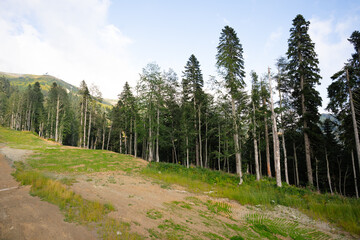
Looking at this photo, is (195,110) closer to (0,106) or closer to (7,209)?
(7,209)

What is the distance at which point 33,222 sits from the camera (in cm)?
432

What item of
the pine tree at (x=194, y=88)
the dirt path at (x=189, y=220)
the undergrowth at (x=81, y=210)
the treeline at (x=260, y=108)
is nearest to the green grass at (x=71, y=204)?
the undergrowth at (x=81, y=210)

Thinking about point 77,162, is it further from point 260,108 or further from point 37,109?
point 37,109

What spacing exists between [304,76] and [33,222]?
956 inches

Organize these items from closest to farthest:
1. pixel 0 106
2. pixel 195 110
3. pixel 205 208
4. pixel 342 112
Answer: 1. pixel 205 208
2. pixel 342 112
3. pixel 195 110
4. pixel 0 106

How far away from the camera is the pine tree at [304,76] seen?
676 inches

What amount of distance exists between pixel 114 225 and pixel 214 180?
12.0 metres

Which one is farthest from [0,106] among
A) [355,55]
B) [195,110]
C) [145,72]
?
[355,55]

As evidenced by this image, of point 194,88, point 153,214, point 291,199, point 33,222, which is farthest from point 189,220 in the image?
point 194,88

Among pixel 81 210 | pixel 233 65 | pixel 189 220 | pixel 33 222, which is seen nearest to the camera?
pixel 33 222

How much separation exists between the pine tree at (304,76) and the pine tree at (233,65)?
23.6 feet

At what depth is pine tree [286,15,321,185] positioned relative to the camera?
56.3ft

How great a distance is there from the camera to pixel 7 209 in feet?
16.2

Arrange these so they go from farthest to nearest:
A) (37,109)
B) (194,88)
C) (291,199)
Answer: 1. (37,109)
2. (194,88)
3. (291,199)
